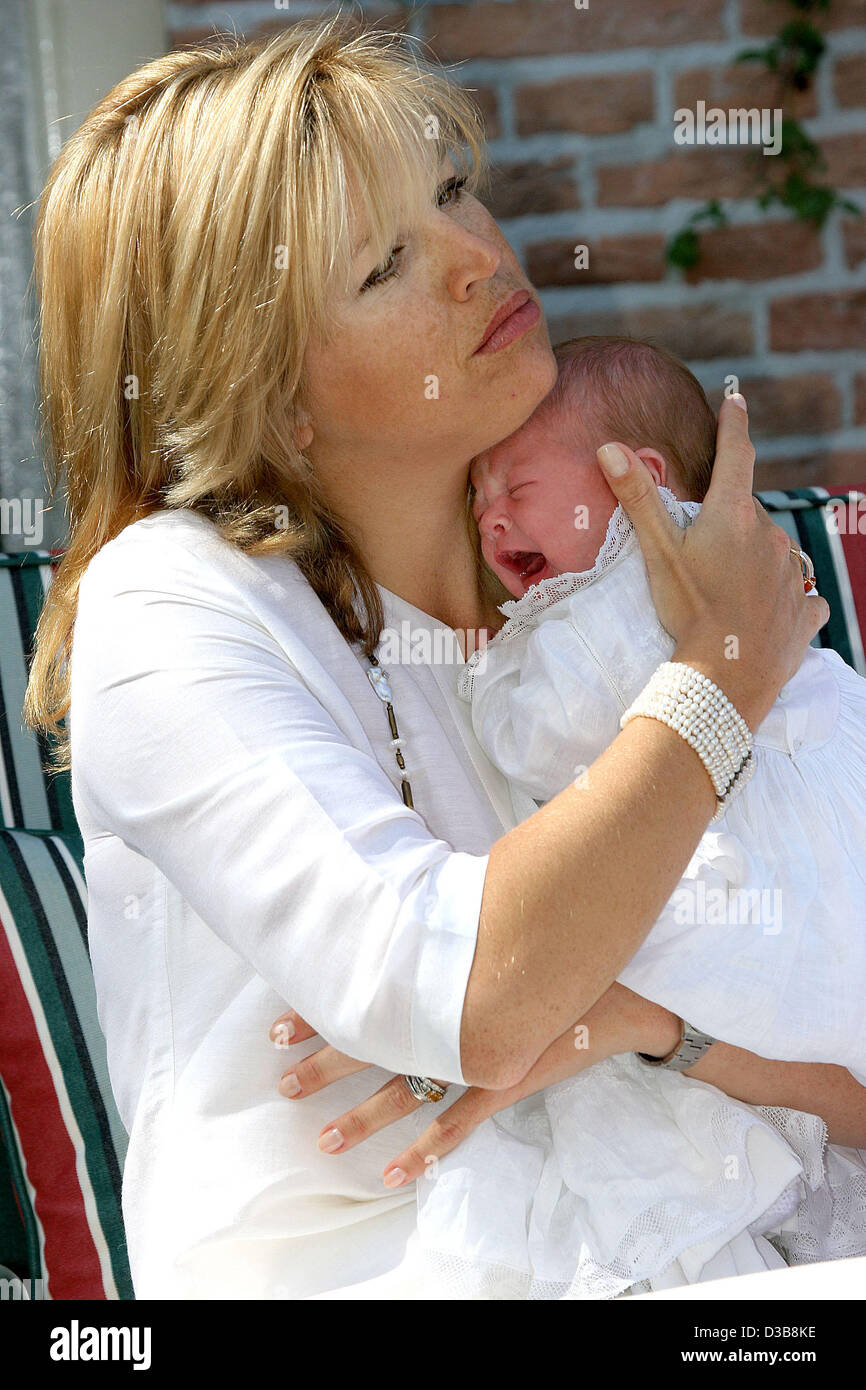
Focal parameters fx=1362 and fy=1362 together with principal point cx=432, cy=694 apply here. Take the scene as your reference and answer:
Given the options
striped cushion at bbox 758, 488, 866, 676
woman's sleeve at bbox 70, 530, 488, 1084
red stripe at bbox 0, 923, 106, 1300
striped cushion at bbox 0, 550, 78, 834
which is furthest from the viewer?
striped cushion at bbox 758, 488, 866, 676

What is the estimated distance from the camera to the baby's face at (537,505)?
4.13 feet

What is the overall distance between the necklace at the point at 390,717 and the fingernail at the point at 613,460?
274 millimetres

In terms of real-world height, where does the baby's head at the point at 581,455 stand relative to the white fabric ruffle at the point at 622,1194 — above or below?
above

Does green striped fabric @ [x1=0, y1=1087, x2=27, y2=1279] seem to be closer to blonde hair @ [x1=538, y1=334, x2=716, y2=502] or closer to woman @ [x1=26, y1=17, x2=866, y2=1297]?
woman @ [x1=26, y1=17, x2=866, y2=1297]

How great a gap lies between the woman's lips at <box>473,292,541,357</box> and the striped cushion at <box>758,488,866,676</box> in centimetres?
70

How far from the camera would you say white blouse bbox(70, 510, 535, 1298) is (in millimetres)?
941

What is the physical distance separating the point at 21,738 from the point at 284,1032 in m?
0.73

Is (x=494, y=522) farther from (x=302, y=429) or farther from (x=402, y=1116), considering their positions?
(x=402, y=1116)

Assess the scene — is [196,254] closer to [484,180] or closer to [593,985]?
[484,180]

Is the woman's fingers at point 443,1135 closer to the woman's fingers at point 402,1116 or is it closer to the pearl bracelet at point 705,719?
the woman's fingers at point 402,1116

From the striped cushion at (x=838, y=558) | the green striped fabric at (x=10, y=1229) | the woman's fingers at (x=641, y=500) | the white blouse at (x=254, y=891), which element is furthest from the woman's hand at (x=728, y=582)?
the green striped fabric at (x=10, y=1229)

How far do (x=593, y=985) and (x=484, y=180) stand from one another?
90 centimetres

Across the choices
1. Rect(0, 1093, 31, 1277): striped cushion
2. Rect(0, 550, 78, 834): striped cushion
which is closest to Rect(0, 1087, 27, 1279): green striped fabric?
Rect(0, 1093, 31, 1277): striped cushion

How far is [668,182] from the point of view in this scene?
217 cm
